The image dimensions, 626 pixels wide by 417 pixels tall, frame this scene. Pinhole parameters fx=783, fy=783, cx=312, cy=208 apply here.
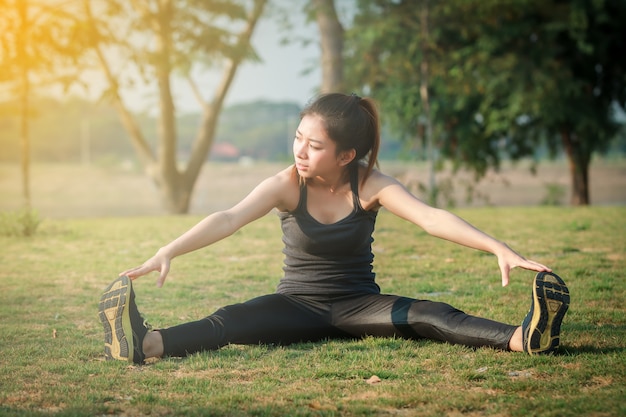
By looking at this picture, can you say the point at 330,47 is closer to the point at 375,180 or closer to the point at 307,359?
the point at 375,180

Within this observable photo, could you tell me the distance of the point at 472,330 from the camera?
393 centimetres

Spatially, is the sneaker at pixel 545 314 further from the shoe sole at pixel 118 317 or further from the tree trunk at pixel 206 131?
the tree trunk at pixel 206 131

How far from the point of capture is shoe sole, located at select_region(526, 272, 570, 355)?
3604 millimetres

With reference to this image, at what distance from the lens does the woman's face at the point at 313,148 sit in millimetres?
4117

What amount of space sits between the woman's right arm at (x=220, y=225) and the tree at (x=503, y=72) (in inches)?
571

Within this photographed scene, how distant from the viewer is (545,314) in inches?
143

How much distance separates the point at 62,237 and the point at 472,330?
7.75m

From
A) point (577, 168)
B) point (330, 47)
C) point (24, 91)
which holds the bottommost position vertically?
point (577, 168)

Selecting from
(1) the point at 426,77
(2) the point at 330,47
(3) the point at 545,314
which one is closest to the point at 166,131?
(2) the point at 330,47

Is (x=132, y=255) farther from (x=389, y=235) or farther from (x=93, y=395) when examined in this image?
(x=93, y=395)

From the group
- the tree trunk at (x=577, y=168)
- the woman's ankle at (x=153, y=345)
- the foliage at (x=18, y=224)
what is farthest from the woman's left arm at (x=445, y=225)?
the tree trunk at (x=577, y=168)

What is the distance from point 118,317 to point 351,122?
1.55 meters

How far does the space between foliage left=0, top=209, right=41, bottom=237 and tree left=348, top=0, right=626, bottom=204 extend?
10.7 metres

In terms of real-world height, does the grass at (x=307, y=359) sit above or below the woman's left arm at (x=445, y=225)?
below
